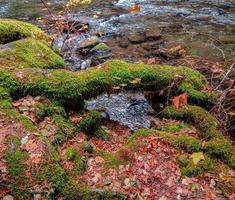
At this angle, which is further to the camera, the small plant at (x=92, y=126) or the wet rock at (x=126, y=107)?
the wet rock at (x=126, y=107)

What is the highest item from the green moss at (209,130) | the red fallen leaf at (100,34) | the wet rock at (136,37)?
the green moss at (209,130)

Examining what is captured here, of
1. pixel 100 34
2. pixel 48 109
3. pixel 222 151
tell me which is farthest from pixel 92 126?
pixel 100 34

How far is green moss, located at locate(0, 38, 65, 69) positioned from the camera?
601 centimetres

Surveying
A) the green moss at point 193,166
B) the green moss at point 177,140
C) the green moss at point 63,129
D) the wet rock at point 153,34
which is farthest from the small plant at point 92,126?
the wet rock at point 153,34

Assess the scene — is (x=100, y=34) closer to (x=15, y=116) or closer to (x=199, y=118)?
(x=199, y=118)

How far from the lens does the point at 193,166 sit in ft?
15.0

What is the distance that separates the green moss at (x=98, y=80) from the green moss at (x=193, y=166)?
5.56 ft

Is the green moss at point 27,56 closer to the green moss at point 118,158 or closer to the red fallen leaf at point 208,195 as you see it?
the green moss at point 118,158

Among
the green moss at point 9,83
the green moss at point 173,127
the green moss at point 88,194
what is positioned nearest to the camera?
the green moss at point 88,194

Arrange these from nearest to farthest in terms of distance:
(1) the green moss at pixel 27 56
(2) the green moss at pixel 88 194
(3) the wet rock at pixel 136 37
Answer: (2) the green moss at pixel 88 194
(1) the green moss at pixel 27 56
(3) the wet rock at pixel 136 37

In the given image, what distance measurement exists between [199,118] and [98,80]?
174 centimetres

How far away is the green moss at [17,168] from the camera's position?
4016 mm

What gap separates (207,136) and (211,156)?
49 cm

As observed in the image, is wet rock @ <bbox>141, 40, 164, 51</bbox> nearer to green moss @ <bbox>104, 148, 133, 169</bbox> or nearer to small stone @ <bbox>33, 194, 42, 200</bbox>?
green moss @ <bbox>104, 148, 133, 169</bbox>
